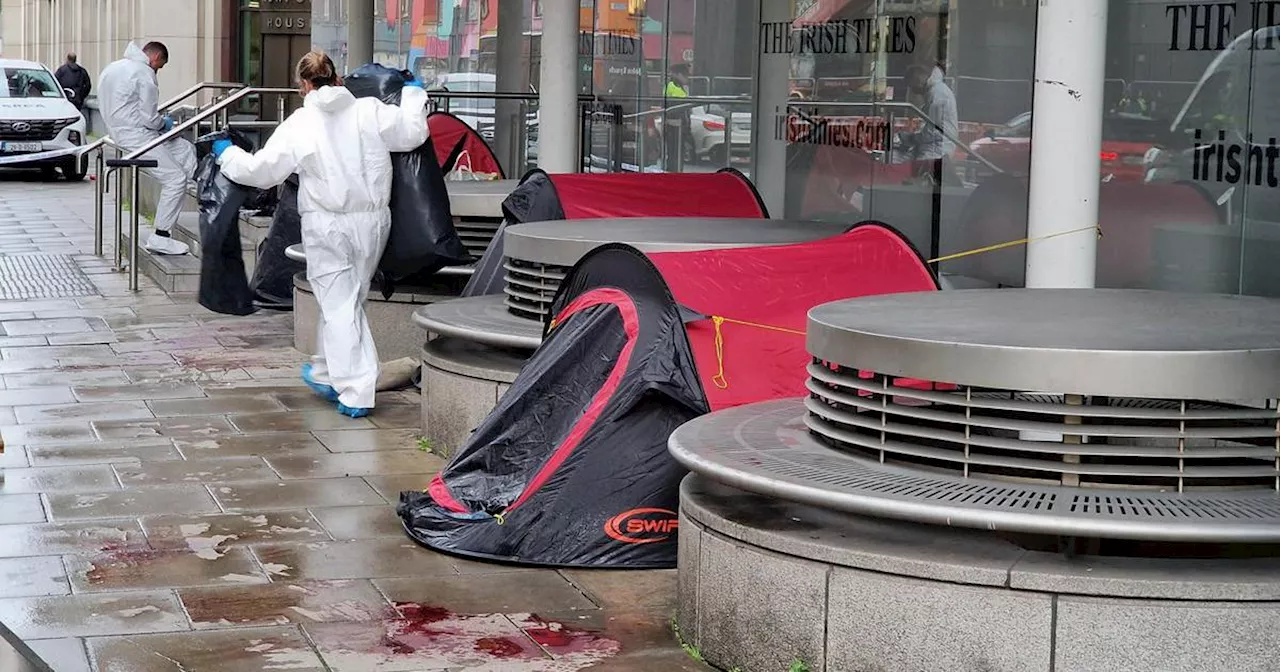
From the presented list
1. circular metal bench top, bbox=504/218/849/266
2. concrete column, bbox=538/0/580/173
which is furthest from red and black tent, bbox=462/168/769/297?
concrete column, bbox=538/0/580/173

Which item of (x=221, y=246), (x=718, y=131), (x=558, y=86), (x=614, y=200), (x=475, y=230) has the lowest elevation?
(x=221, y=246)

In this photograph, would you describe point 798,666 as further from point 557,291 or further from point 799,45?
point 799,45

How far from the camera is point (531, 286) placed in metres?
8.60

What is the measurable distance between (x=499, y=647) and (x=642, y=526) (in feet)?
3.49

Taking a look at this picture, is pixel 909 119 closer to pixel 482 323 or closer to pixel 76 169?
pixel 482 323

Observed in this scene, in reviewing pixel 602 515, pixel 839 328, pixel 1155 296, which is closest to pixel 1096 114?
pixel 1155 296

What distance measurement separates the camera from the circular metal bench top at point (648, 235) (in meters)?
8.25

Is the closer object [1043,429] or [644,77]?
[1043,429]

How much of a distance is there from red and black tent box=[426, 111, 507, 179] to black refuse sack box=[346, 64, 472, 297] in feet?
11.4

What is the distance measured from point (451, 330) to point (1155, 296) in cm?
338

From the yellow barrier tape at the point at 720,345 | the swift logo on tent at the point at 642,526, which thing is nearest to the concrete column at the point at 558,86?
the yellow barrier tape at the point at 720,345

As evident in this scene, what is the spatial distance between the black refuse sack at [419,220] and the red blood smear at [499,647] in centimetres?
446

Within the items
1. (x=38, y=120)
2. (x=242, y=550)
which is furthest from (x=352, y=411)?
(x=38, y=120)

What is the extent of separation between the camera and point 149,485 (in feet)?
27.0
